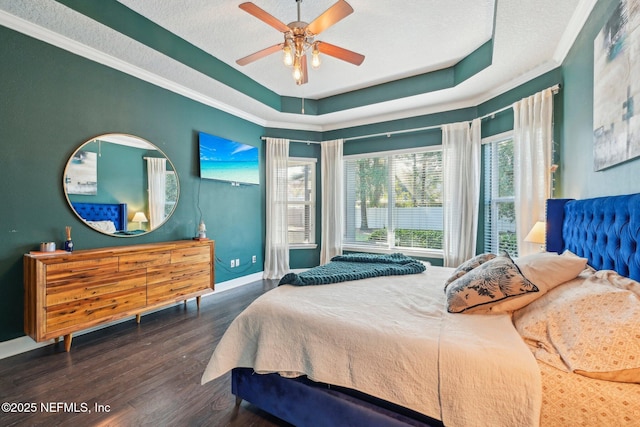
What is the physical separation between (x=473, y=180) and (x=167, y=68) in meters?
4.04

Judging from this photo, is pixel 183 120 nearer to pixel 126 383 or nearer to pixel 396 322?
pixel 126 383

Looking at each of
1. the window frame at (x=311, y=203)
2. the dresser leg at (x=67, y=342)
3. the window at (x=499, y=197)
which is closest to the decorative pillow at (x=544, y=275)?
the window at (x=499, y=197)

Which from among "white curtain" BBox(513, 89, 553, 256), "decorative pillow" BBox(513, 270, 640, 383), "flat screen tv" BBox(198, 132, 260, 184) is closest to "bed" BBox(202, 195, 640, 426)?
"decorative pillow" BBox(513, 270, 640, 383)

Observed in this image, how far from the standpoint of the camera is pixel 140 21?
255 cm

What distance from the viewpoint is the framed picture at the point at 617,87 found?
144 cm

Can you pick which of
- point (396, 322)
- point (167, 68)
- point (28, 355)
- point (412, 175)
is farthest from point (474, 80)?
point (28, 355)

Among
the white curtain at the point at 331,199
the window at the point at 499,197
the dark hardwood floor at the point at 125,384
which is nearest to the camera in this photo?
the dark hardwood floor at the point at 125,384

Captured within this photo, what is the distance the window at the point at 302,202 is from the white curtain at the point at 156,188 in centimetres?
216

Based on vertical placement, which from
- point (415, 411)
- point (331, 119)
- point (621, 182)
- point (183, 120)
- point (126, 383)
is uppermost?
point (331, 119)

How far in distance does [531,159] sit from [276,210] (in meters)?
3.59

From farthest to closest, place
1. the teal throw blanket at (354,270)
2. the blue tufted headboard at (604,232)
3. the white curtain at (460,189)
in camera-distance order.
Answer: the white curtain at (460,189) < the teal throw blanket at (354,270) < the blue tufted headboard at (604,232)

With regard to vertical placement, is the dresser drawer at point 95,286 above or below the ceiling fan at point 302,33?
below

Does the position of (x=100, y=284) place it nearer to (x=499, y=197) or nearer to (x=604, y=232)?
(x=604, y=232)

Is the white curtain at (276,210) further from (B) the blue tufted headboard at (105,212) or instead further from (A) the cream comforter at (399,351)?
(A) the cream comforter at (399,351)
